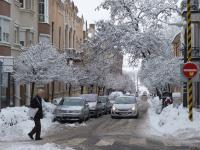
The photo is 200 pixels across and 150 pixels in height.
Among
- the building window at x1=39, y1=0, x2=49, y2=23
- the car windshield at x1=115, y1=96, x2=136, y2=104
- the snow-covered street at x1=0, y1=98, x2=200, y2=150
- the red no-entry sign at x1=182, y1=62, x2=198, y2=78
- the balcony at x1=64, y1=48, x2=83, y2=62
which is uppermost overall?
the building window at x1=39, y1=0, x2=49, y2=23

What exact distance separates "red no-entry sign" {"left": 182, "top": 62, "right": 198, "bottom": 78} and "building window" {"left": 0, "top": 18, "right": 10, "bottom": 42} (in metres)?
16.5

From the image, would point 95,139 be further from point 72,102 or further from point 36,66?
point 36,66

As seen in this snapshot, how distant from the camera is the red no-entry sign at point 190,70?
21484 millimetres

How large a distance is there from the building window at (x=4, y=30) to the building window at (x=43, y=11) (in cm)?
1121

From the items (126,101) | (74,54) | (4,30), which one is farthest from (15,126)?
(74,54)

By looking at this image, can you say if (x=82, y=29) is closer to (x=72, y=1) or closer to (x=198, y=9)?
(x=72, y=1)

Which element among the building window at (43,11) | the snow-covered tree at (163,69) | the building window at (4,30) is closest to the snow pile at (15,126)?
the building window at (4,30)

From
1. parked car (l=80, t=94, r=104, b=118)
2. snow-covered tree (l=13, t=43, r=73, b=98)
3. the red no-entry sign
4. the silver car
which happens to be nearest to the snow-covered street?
the red no-entry sign

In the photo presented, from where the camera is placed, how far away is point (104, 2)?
152ft

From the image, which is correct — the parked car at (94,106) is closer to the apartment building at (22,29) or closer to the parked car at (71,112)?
the parked car at (71,112)

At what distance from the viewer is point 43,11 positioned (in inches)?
1890

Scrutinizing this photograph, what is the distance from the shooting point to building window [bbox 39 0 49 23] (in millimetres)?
47303

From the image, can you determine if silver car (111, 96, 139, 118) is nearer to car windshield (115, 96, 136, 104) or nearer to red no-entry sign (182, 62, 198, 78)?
car windshield (115, 96, 136, 104)

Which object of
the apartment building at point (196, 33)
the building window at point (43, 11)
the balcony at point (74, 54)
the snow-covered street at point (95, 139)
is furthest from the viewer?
the balcony at point (74, 54)
